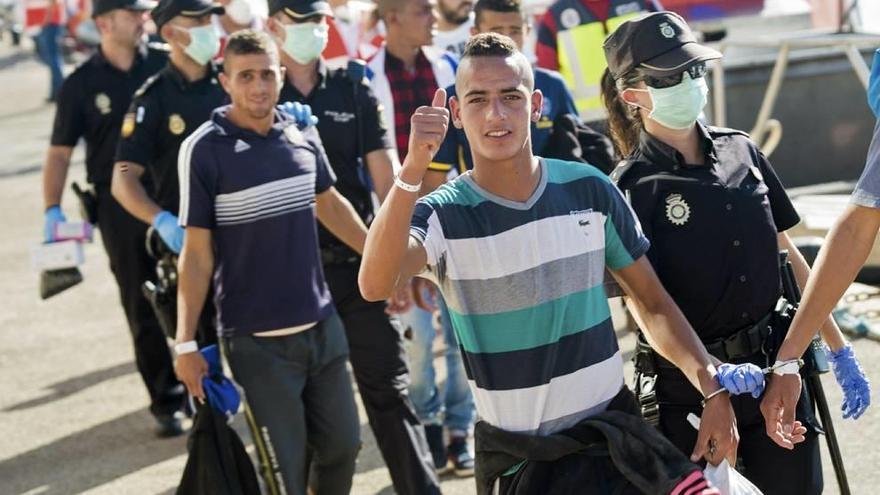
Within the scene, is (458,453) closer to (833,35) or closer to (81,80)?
(81,80)

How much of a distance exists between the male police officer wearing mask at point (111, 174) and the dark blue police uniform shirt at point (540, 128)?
6.78ft

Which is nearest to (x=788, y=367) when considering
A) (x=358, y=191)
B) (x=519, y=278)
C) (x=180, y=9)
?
(x=519, y=278)

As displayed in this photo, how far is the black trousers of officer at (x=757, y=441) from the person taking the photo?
14.1 ft

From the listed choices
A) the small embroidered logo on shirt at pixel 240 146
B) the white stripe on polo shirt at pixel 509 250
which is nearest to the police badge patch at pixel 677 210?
the white stripe on polo shirt at pixel 509 250

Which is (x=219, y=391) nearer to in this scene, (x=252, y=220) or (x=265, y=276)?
(x=265, y=276)

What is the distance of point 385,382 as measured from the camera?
6016mm

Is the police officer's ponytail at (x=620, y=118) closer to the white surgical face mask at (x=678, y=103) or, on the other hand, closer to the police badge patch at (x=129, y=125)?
the white surgical face mask at (x=678, y=103)

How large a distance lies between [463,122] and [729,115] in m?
7.43

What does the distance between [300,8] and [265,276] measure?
1.58 m

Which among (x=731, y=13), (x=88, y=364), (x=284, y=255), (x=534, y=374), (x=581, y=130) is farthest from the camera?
(x=731, y=13)

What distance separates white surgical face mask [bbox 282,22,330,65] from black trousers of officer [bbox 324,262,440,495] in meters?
0.90

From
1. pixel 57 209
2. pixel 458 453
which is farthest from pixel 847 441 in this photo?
pixel 57 209

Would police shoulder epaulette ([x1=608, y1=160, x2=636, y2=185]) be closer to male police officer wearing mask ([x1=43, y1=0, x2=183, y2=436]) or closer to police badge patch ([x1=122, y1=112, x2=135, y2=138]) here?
police badge patch ([x1=122, y1=112, x2=135, y2=138])

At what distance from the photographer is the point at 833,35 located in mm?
9734
